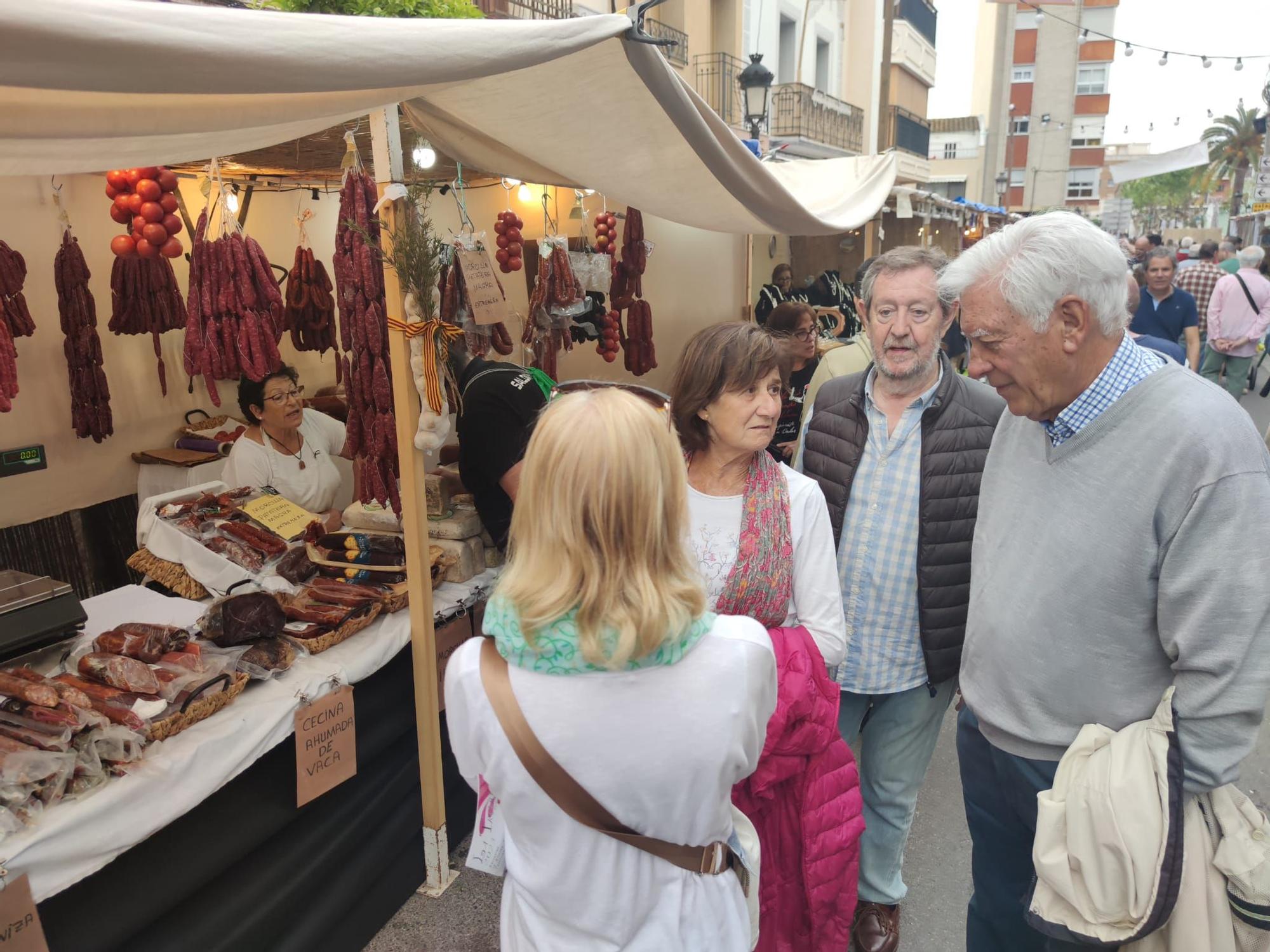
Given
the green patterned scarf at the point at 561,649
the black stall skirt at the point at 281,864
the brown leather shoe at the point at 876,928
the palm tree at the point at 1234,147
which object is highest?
the palm tree at the point at 1234,147

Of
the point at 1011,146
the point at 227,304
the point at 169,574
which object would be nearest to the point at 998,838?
the point at 169,574

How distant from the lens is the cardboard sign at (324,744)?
2.28 m

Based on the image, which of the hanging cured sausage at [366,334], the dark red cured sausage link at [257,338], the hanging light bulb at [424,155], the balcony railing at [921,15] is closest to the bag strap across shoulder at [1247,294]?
the hanging light bulb at [424,155]

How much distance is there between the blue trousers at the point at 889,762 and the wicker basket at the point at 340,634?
1574 millimetres

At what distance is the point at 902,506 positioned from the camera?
2338 mm

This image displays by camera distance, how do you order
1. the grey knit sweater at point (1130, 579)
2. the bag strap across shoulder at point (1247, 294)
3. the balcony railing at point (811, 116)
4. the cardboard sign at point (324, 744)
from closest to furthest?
the grey knit sweater at point (1130, 579) → the cardboard sign at point (324, 744) → the bag strap across shoulder at point (1247, 294) → the balcony railing at point (811, 116)

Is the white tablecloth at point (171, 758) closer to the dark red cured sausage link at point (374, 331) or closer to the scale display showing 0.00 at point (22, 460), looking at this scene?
the dark red cured sausage link at point (374, 331)

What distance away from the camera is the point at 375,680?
8.74 feet

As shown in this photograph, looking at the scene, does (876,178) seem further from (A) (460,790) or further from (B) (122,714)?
(B) (122,714)

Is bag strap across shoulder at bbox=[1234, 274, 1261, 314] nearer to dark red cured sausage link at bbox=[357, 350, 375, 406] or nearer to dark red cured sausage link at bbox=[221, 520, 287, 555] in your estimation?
dark red cured sausage link at bbox=[357, 350, 375, 406]

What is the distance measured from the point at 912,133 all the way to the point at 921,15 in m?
3.37

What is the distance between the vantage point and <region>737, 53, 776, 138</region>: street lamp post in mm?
7387

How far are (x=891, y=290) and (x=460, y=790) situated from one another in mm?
2380

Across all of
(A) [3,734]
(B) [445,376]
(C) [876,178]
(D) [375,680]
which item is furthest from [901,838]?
(C) [876,178]
